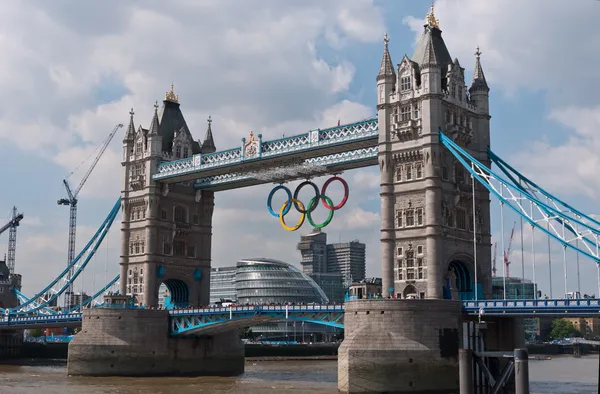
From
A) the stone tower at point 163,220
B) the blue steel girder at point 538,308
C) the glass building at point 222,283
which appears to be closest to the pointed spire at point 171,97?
the stone tower at point 163,220

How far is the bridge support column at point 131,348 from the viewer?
79.4 m

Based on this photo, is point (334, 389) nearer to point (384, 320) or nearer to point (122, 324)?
point (384, 320)

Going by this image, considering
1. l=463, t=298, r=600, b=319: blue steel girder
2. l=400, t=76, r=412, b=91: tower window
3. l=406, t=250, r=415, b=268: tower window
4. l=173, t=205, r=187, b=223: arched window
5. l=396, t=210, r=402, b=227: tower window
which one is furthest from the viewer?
l=173, t=205, r=187, b=223: arched window

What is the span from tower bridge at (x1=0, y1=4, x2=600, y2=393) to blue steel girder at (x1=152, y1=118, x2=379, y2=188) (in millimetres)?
142

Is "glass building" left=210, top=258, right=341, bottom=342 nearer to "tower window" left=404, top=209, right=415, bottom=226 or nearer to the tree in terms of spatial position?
the tree

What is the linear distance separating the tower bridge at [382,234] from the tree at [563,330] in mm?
117115

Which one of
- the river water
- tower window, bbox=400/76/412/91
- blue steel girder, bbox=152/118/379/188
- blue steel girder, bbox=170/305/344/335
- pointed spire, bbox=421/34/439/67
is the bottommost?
the river water

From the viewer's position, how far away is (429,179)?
215 ft

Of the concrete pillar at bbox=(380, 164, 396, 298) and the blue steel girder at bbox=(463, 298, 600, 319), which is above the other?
the concrete pillar at bbox=(380, 164, 396, 298)

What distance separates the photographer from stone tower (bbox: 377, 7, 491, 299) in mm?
65688

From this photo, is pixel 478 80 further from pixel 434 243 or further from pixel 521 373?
pixel 521 373

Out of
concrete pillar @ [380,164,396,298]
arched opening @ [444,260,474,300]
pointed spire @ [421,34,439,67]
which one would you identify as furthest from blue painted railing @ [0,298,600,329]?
pointed spire @ [421,34,439,67]

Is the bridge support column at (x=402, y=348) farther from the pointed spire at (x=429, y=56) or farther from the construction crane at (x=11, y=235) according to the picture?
the construction crane at (x=11, y=235)

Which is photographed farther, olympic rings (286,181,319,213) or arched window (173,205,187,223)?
arched window (173,205,187,223)
